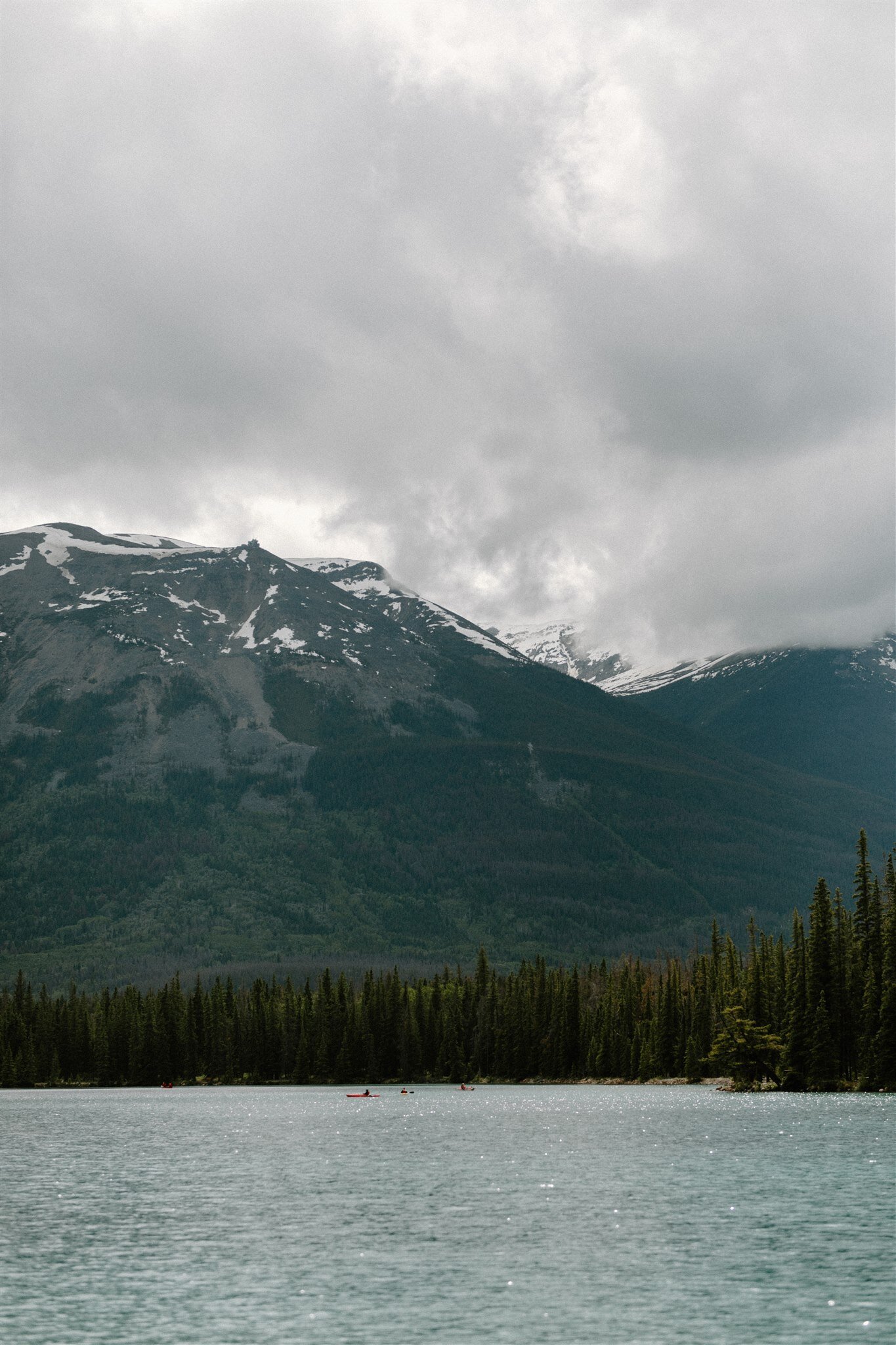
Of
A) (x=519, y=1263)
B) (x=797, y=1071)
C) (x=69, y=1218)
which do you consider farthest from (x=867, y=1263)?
(x=797, y=1071)

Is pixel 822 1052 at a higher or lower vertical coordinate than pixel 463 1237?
higher

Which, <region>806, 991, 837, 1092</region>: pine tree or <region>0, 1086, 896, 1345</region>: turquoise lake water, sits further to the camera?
<region>806, 991, 837, 1092</region>: pine tree

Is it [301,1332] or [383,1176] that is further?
[383,1176]

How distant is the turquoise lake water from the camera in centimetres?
4441

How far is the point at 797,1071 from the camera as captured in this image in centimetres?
15600

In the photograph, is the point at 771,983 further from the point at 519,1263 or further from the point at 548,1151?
the point at 519,1263

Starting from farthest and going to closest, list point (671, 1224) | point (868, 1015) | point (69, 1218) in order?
point (868, 1015)
point (69, 1218)
point (671, 1224)

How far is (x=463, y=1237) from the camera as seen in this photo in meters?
60.2

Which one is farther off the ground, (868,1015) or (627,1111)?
(868,1015)

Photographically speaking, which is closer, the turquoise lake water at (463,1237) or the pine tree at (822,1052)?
the turquoise lake water at (463,1237)

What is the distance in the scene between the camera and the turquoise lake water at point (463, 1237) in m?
44.4

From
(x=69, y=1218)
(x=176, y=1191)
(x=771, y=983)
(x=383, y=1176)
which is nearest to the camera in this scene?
(x=69, y=1218)

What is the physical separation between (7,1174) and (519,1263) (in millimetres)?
49688

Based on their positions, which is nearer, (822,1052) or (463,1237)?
(463,1237)
